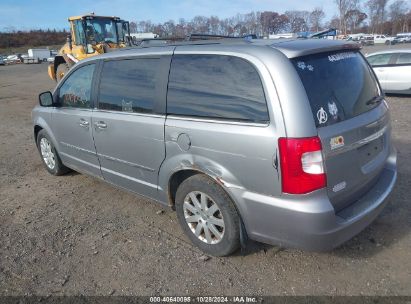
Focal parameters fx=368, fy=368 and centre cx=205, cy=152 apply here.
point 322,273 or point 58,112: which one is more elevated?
point 58,112

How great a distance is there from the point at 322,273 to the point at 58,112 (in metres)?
3.73

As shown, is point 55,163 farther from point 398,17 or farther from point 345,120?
point 398,17

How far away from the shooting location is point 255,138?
2641mm

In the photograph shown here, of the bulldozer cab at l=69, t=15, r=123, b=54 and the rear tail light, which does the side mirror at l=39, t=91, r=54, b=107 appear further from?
the bulldozer cab at l=69, t=15, r=123, b=54

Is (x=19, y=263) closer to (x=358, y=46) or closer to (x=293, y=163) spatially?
(x=293, y=163)

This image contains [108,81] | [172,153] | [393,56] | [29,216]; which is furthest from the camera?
[393,56]

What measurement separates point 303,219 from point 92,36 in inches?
602

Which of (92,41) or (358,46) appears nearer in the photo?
(358,46)

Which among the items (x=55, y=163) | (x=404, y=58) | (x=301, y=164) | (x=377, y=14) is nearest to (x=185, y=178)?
(x=301, y=164)

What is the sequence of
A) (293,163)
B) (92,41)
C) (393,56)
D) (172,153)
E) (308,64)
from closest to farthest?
(293,163)
(308,64)
(172,153)
(393,56)
(92,41)

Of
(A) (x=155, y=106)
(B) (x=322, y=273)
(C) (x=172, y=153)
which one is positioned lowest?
(B) (x=322, y=273)

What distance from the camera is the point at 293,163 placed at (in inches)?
99.4

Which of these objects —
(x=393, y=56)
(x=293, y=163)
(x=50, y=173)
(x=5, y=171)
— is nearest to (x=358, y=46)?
(x=293, y=163)

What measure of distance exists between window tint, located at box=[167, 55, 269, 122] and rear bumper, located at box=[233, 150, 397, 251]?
2.05 feet
